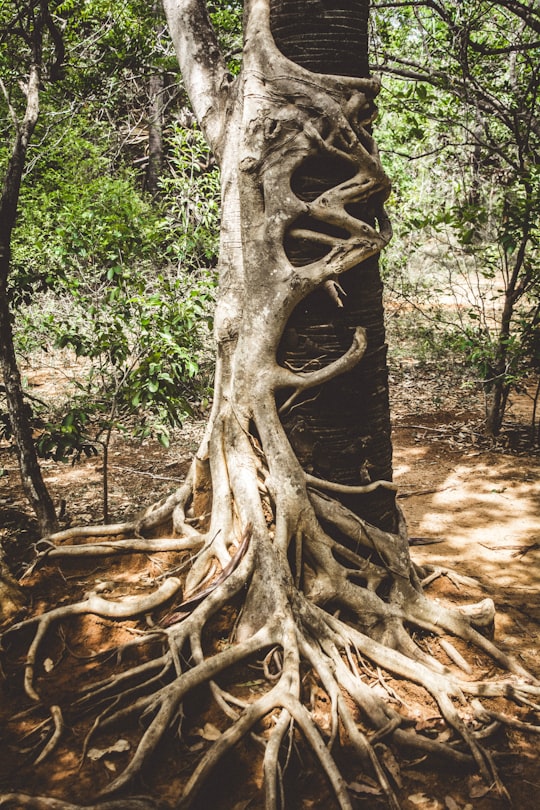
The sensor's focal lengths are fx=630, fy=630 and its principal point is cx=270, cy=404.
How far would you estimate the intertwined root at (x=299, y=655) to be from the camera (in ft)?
8.88

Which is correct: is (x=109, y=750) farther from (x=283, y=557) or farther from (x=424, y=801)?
(x=424, y=801)

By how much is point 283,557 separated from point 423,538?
2384 mm

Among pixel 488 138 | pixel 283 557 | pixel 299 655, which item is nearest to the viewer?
pixel 299 655

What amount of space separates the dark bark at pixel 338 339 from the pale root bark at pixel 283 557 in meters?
0.10

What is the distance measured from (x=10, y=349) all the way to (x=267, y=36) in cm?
294

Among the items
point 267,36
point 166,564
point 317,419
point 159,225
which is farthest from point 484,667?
point 159,225

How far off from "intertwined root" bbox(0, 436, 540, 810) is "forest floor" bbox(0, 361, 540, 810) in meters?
0.10

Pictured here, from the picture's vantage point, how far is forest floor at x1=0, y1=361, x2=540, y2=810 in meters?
2.61

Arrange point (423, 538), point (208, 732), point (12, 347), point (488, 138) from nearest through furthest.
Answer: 1. point (208, 732)
2. point (12, 347)
3. point (423, 538)
4. point (488, 138)

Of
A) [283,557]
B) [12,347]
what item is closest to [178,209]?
[12,347]

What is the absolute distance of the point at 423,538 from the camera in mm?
5355

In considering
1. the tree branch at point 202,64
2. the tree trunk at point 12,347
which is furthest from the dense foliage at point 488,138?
the tree trunk at point 12,347

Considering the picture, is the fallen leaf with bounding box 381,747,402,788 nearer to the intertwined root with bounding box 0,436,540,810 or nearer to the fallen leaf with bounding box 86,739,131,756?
the intertwined root with bounding box 0,436,540,810

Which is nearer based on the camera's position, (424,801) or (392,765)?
(424,801)
